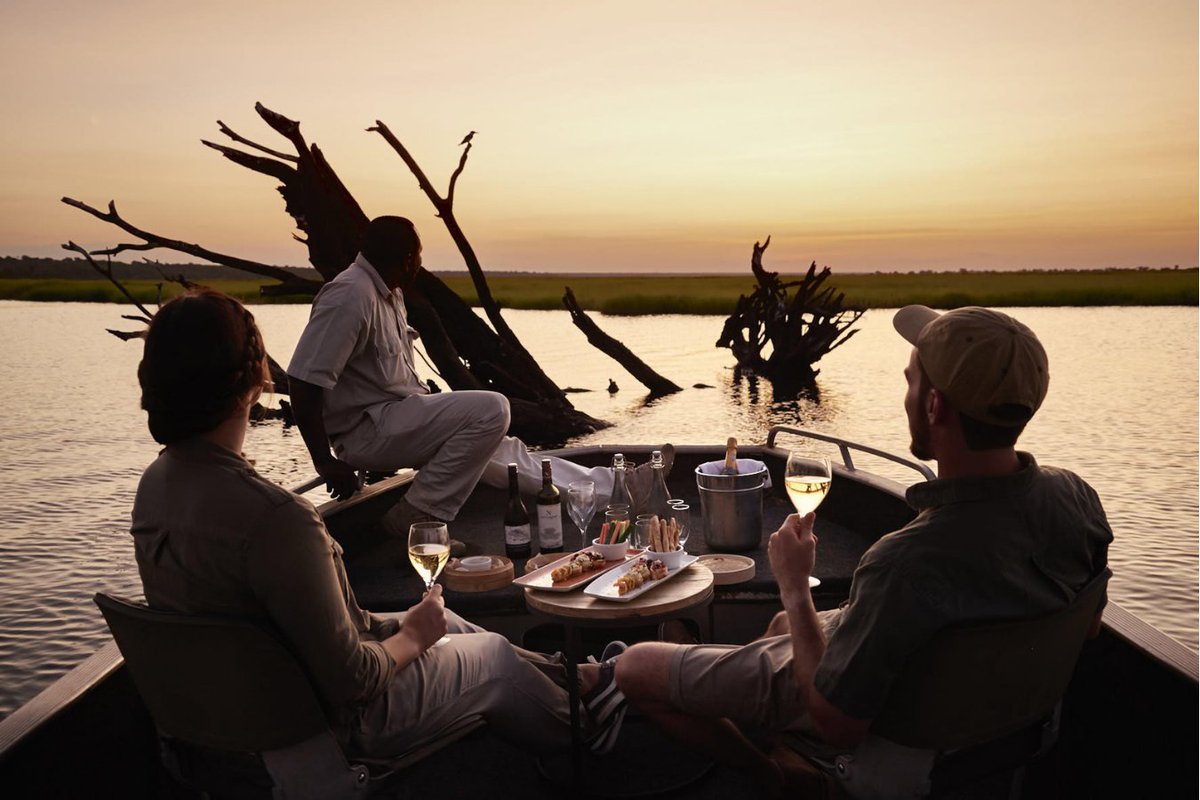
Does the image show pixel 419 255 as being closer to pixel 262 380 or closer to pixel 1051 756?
pixel 262 380

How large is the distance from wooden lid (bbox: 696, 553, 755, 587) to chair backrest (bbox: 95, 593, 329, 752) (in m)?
1.72

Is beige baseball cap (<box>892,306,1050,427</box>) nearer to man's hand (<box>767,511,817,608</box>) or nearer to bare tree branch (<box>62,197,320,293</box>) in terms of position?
man's hand (<box>767,511,817,608</box>)

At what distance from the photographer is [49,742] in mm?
2273

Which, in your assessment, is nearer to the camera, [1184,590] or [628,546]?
[628,546]

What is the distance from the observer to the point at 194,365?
1876 millimetres

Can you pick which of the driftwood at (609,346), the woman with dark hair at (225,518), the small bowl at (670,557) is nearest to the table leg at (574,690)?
the small bowl at (670,557)

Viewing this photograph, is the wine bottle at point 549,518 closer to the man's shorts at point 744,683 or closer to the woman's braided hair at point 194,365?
the man's shorts at point 744,683

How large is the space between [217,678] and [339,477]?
2.72 metres

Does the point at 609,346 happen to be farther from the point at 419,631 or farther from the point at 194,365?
the point at 194,365

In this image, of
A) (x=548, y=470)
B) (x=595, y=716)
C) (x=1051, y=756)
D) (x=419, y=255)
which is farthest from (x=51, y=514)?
(x=1051, y=756)

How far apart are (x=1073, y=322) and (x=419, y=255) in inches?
2567

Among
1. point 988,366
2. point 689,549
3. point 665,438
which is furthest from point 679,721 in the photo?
point 665,438

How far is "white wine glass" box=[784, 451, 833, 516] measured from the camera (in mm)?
3246

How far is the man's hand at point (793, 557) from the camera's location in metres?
2.31
